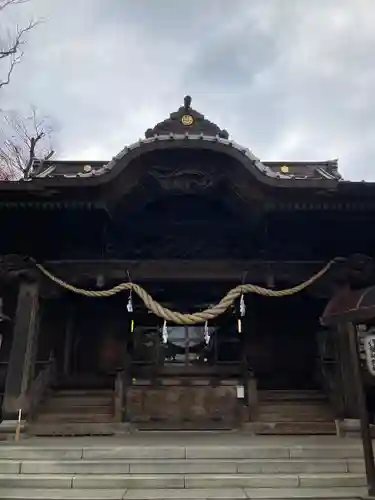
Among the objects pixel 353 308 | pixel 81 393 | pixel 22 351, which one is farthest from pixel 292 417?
pixel 22 351

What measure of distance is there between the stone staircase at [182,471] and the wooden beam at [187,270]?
336 centimetres

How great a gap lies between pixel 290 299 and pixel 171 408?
13.7 ft

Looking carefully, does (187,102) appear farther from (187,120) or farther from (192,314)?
(192,314)

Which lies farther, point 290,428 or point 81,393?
point 81,393

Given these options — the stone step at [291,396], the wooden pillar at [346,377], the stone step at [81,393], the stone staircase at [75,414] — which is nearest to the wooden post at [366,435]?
the wooden pillar at [346,377]

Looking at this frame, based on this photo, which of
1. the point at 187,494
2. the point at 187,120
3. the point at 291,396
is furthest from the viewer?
the point at 187,120

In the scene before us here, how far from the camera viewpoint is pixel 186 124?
11.6m

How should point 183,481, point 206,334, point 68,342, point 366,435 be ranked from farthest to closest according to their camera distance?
point 68,342 → point 206,334 → point 183,481 → point 366,435

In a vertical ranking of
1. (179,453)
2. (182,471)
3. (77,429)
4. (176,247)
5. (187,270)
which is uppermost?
(176,247)

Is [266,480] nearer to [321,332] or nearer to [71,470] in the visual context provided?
[71,470]

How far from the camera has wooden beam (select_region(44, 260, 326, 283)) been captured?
373 inches

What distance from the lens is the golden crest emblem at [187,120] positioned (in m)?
11.6

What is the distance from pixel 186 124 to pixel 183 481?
8522 mm

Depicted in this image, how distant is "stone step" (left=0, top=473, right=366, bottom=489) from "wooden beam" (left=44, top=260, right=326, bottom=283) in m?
4.27
